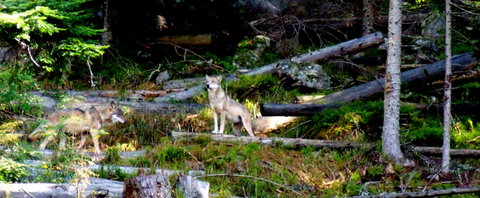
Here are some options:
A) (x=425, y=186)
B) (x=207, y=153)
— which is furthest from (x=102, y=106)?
(x=425, y=186)

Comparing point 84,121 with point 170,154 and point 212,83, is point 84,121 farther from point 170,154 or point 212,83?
point 212,83

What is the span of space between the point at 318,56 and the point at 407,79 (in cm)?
291

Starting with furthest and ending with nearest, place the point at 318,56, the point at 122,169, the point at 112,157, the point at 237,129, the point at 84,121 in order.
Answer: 1. the point at 318,56
2. the point at 237,129
3. the point at 84,121
4. the point at 112,157
5. the point at 122,169

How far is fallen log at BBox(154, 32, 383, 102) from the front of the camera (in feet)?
47.0

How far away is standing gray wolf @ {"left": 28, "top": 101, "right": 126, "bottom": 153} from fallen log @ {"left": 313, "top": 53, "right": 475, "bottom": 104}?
4.56 m

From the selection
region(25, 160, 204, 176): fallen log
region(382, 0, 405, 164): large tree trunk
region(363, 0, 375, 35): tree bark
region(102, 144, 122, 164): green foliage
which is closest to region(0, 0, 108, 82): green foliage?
region(102, 144, 122, 164): green foliage

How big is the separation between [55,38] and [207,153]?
144 inches

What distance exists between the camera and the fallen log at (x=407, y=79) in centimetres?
1259

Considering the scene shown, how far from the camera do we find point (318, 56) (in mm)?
15164

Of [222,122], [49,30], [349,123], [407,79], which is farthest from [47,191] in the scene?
[407,79]

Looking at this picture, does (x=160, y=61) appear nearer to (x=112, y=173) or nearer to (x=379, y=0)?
(x=379, y=0)

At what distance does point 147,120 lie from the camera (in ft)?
40.8

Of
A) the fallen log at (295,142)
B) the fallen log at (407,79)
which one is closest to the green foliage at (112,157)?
the fallen log at (295,142)

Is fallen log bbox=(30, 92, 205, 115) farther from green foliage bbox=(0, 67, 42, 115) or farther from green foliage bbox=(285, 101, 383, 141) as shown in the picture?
green foliage bbox=(0, 67, 42, 115)
